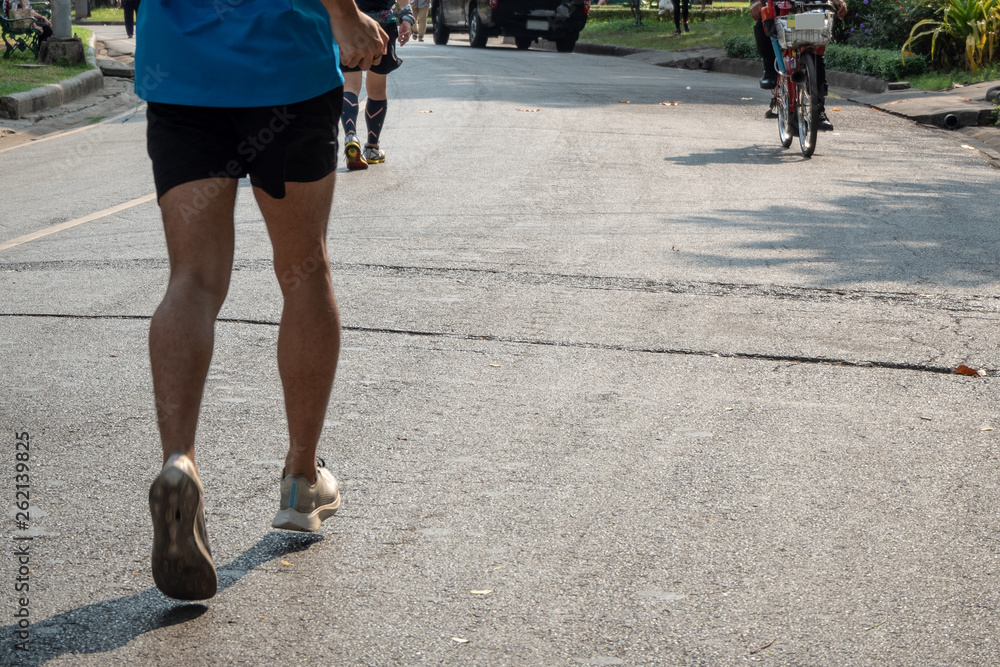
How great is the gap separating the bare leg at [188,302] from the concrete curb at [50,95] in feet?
35.3

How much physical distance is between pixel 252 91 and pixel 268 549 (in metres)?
1.05

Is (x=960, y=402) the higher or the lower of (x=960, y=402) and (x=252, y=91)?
the lower

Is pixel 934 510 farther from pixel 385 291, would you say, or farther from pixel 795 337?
pixel 385 291

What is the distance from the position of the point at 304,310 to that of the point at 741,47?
18273mm

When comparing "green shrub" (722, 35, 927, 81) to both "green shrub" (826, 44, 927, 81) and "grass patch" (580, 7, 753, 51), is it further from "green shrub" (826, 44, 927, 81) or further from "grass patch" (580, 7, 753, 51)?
"grass patch" (580, 7, 753, 51)

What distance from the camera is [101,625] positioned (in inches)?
93.4

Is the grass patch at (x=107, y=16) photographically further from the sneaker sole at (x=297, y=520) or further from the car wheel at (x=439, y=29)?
the sneaker sole at (x=297, y=520)

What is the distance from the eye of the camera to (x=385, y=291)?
5.21 meters

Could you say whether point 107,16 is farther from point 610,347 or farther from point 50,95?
point 610,347

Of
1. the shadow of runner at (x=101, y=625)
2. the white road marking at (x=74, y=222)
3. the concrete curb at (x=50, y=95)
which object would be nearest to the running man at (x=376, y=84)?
the white road marking at (x=74, y=222)

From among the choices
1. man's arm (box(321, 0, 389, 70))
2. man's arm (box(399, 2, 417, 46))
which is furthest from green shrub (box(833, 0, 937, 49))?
man's arm (box(321, 0, 389, 70))

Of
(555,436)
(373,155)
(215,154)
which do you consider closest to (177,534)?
(215,154)

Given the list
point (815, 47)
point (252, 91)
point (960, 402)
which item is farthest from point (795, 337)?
point (815, 47)

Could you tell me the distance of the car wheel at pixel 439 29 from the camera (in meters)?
28.0
